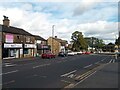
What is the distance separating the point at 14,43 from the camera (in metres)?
58.4

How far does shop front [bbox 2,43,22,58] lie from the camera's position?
177 feet

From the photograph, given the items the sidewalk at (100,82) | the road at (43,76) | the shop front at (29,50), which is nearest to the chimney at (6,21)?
the shop front at (29,50)

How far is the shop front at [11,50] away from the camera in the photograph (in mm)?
53875

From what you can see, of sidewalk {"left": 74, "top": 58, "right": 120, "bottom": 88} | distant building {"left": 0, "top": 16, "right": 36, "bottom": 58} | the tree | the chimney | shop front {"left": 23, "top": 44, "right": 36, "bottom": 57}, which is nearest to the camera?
sidewalk {"left": 74, "top": 58, "right": 120, "bottom": 88}

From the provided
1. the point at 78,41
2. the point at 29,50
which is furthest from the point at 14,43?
the point at 78,41

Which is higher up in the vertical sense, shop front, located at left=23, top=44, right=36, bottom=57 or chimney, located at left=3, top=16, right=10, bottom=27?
chimney, located at left=3, top=16, right=10, bottom=27

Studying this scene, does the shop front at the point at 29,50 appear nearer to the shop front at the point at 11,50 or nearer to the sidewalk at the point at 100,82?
the shop front at the point at 11,50

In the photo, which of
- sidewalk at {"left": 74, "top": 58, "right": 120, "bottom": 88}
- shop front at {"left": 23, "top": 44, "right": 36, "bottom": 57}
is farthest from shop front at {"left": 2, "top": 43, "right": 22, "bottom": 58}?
sidewalk at {"left": 74, "top": 58, "right": 120, "bottom": 88}

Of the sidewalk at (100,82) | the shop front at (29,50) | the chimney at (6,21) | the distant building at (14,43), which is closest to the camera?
the sidewalk at (100,82)

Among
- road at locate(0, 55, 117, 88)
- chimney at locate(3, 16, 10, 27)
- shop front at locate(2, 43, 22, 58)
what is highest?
chimney at locate(3, 16, 10, 27)

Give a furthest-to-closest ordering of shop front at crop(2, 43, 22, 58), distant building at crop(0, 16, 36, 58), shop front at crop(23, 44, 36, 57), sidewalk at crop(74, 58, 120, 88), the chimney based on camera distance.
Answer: shop front at crop(23, 44, 36, 57)
the chimney
distant building at crop(0, 16, 36, 58)
shop front at crop(2, 43, 22, 58)
sidewalk at crop(74, 58, 120, 88)

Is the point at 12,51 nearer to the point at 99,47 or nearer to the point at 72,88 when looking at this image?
the point at 72,88

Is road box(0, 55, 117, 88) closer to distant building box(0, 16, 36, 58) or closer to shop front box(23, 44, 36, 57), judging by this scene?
distant building box(0, 16, 36, 58)

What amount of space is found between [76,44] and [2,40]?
6820 cm
